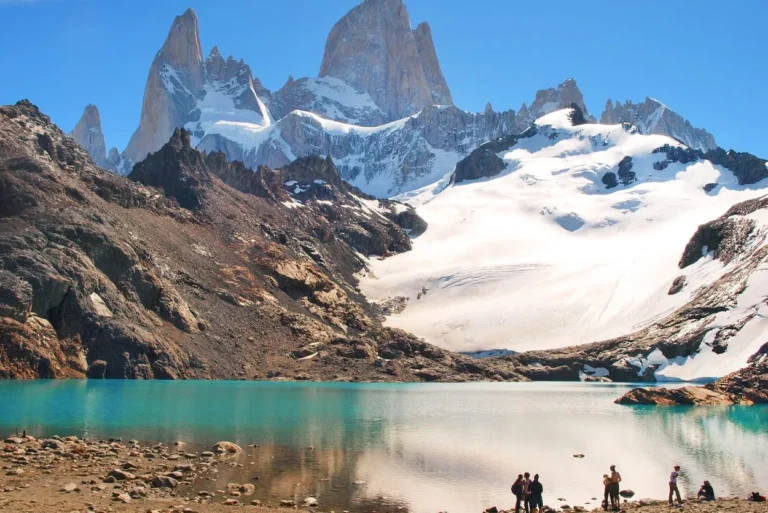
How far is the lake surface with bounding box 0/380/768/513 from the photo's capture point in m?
31.4

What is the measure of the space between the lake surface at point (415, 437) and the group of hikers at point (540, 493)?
1.35 m

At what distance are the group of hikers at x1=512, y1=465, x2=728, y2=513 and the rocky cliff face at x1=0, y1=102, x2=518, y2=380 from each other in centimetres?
6577

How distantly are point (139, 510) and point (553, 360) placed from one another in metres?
124

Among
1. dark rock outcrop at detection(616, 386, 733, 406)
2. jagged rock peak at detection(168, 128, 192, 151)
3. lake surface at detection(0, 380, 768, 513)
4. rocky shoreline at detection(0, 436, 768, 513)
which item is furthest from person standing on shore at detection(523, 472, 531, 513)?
jagged rock peak at detection(168, 128, 192, 151)

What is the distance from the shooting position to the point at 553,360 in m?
141

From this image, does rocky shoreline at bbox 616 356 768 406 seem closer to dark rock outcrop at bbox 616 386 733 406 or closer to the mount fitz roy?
dark rock outcrop at bbox 616 386 733 406

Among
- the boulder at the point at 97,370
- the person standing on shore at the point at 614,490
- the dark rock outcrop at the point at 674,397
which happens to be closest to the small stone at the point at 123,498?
the person standing on shore at the point at 614,490

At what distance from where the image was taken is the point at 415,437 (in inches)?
1799

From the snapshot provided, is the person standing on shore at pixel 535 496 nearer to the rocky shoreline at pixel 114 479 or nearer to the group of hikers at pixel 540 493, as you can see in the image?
the group of hikers at pixel 540 493

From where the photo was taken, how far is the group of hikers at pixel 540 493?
27.4m

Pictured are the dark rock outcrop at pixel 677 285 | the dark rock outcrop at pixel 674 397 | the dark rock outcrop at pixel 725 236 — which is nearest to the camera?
the dark rock outcrop at pixel 674 397

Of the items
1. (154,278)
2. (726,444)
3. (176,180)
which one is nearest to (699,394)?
(726,444)

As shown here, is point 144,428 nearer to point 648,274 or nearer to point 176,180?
point 176,180

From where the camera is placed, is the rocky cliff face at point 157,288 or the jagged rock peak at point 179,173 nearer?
the rocky cliff face at point 157,288
